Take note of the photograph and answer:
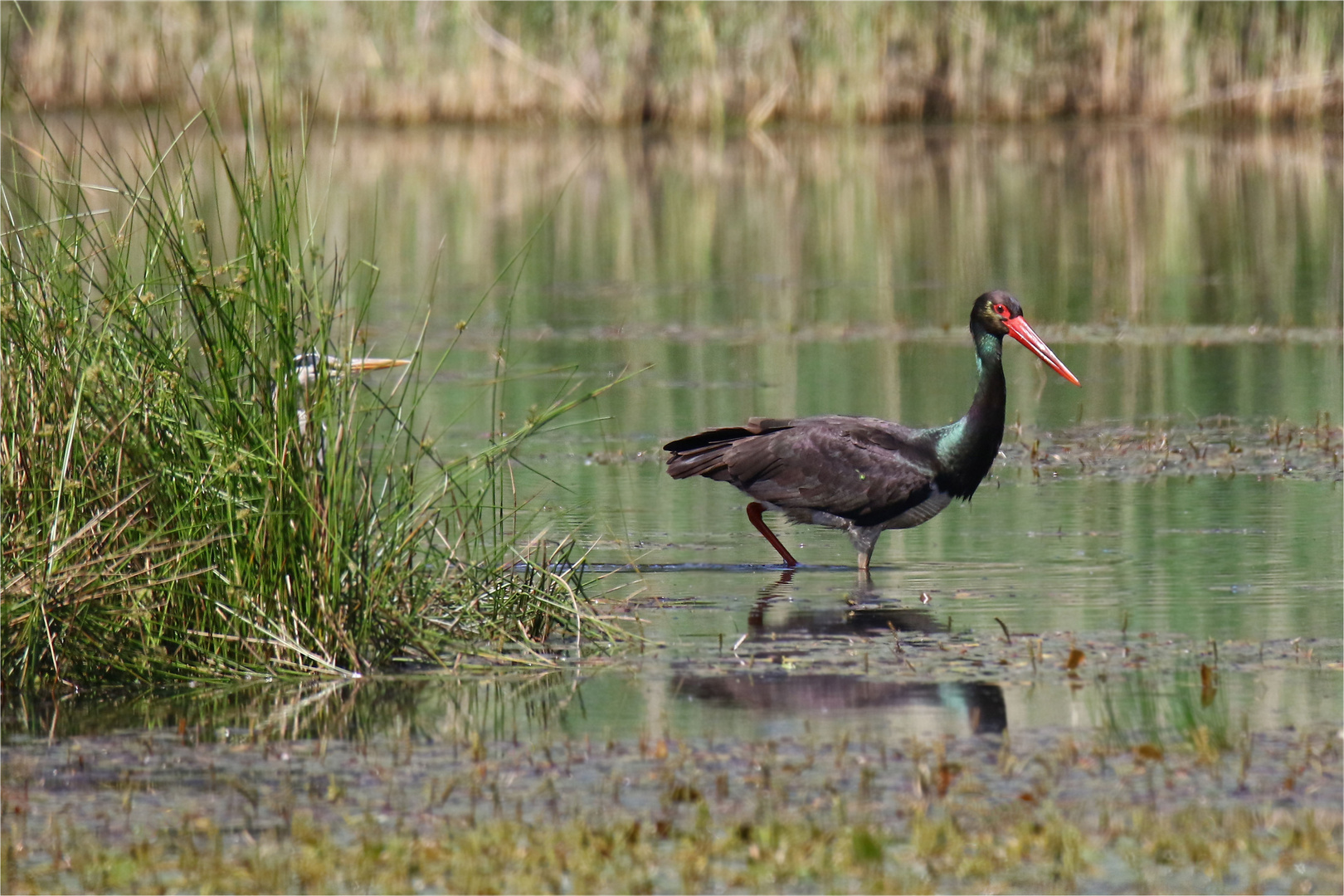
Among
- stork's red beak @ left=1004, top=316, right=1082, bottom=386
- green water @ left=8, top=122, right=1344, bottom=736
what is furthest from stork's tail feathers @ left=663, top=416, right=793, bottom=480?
stork's red beak @ left=1004, top=316, right=1082, bottom=386

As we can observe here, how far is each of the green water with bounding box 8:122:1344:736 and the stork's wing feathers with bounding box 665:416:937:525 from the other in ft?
0.98

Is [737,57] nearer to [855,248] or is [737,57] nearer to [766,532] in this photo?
[855,248]

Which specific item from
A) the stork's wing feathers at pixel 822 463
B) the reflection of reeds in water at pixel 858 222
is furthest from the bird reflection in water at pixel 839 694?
the reflection of reeds in water at pixel 858 222

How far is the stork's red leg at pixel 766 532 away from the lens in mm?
9148

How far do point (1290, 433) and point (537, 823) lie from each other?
6792 millimetres

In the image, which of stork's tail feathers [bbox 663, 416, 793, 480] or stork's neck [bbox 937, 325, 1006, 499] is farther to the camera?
stork's tail feathers [bbox 663, 416, 793, 480]

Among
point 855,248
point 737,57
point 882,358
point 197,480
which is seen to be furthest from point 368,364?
point 737,57

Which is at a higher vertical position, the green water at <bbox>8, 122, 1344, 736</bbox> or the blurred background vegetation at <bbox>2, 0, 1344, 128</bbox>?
the blurred background vegetation at <bbox>2, 0, 1344, 128</bbox>

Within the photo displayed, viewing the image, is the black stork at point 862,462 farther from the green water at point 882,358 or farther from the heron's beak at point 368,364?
the heron's beak at point 368,364

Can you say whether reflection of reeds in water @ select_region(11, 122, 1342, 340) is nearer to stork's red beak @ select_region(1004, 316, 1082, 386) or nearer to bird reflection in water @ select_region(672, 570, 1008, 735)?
stork's red beak @ select_region(1004, 316, 1082, 386)

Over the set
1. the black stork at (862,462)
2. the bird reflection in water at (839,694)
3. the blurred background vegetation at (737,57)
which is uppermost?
the blurred background vegetation at (737,57)

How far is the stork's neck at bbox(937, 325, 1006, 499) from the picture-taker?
8938 millimetres

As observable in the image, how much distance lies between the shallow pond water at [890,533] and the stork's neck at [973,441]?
34 centimetres

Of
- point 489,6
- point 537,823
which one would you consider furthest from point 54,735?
point 489,6
